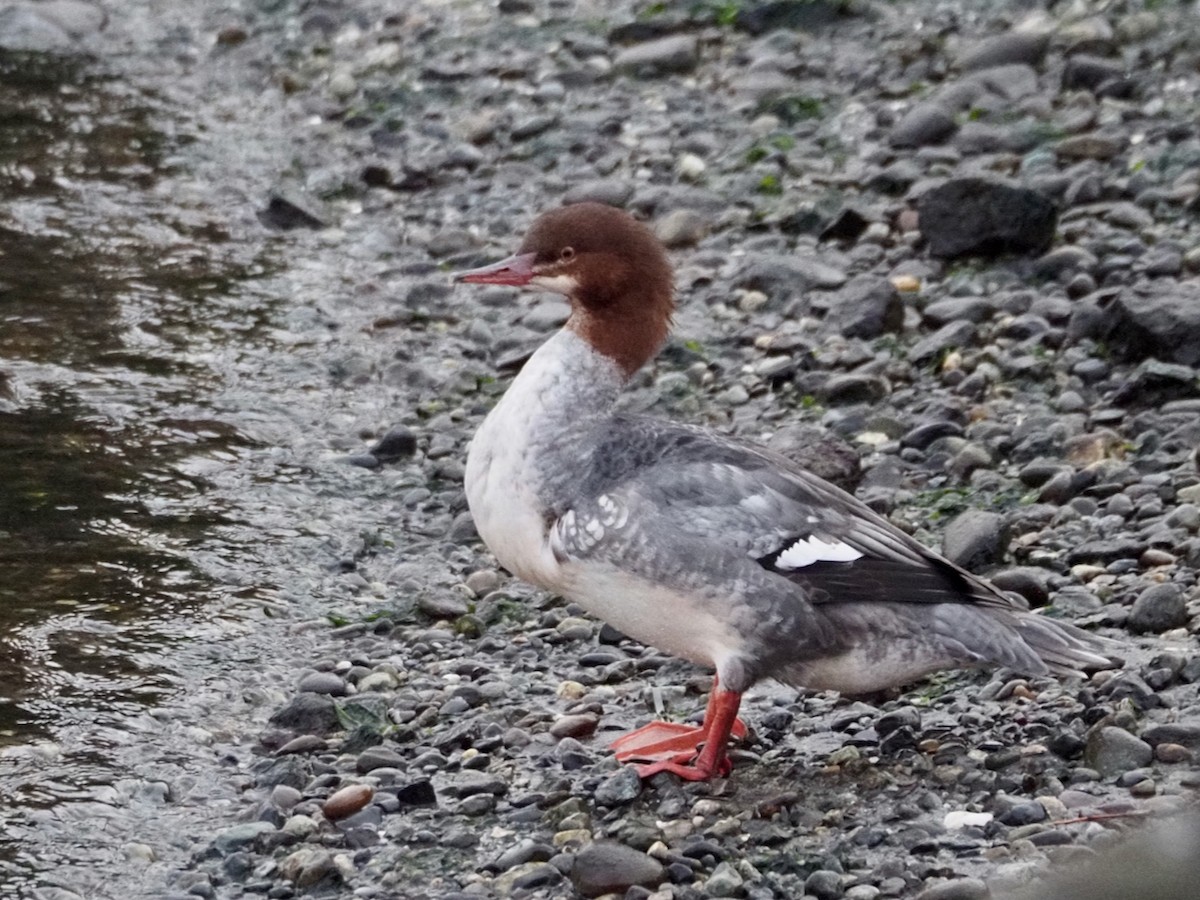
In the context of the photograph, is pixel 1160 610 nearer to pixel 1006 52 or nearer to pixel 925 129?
pixel 925 129

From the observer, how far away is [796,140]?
32.6ft

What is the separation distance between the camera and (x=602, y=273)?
19.2 feet

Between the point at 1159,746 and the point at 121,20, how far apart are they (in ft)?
32.0

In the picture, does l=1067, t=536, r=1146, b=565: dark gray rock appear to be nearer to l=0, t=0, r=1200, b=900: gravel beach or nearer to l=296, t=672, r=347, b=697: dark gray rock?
l=0, t=0, r=1200, b=900: gravel beach

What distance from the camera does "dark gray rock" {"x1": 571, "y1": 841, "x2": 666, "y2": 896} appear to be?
4.57 meters

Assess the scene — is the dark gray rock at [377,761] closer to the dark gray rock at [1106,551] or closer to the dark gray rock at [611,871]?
the dark gray rock at [611,871]

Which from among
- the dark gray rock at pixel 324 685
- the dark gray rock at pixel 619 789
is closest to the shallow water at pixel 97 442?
the dark gray rock at pixel 324 685

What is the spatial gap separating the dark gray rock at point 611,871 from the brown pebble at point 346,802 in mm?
709

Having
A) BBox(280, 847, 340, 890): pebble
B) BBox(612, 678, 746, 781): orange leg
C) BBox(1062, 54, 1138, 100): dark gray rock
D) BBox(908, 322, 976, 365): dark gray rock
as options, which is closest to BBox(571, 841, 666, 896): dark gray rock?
BBox(612, 678, 746, 781): orange leg

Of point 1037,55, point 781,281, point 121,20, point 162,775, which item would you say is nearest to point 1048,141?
point 1037,55

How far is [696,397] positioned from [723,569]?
2.70 meters

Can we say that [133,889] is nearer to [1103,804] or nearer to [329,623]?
[329,623]

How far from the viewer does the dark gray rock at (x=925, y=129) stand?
31.2 feet

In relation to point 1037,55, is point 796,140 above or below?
below
